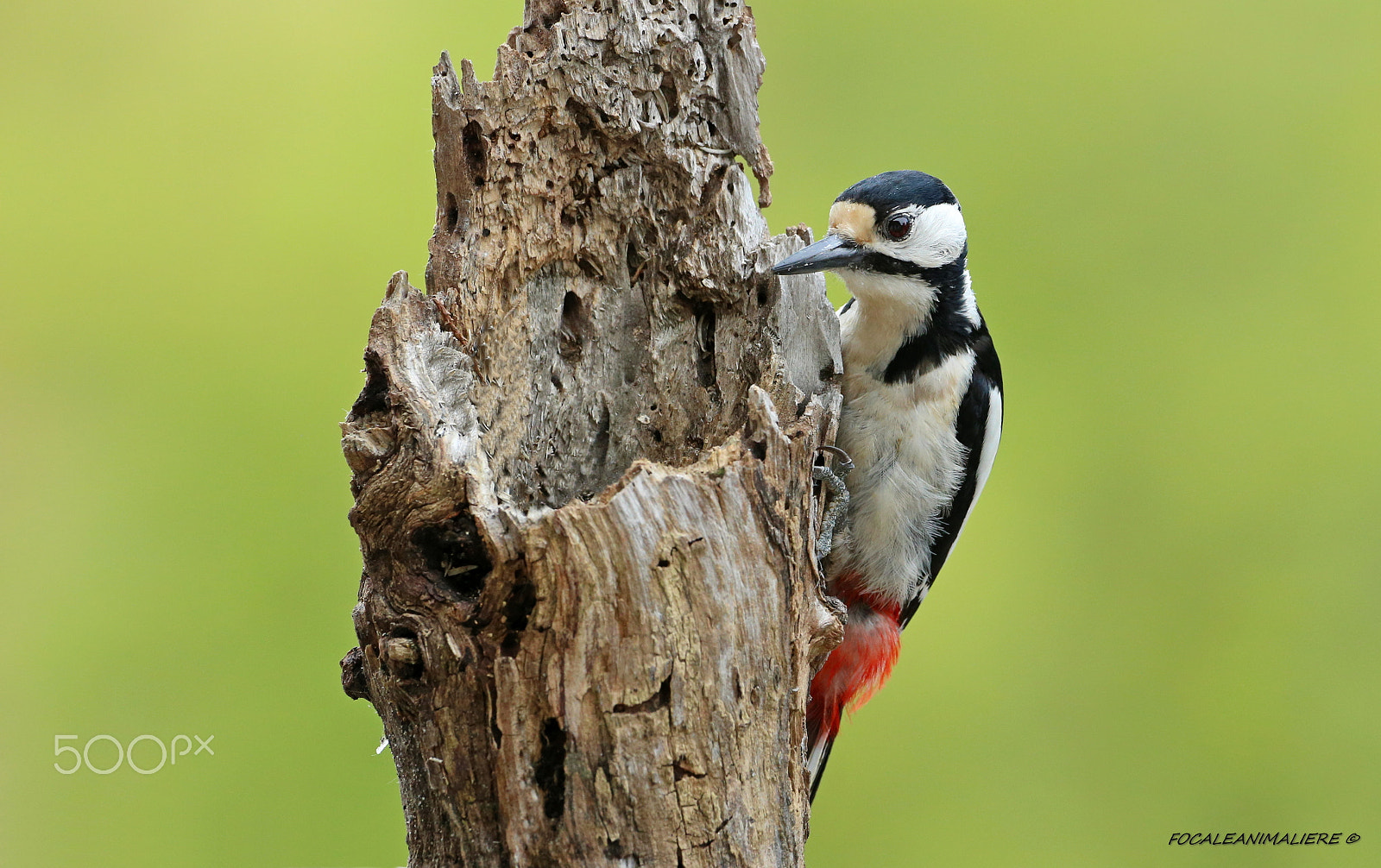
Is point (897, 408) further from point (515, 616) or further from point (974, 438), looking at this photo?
point (515, 616)

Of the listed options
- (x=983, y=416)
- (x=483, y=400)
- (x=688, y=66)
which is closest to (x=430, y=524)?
(x=483, y=400)

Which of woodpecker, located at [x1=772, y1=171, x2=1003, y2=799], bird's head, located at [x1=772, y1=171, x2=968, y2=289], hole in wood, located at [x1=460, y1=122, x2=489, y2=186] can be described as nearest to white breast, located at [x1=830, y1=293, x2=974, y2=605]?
woodpecker, located at [x1=772, y1=171, x2=1003, y2=799]

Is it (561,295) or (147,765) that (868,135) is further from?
(147,765)

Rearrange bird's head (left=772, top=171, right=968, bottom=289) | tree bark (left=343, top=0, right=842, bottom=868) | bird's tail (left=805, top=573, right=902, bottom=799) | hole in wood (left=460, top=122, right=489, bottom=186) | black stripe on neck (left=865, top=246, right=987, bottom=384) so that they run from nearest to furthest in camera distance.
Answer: tree bark (left=343, top=0, right=842, bottom=868) → hole in wood (left=460, top=122, right=489, bottom=186) → bird's head (left=772, top=171, right=968, bottom=289) → black stripe on neck (left=865, top=246, right=987, bottom=384) → bird's tail (left=805, top=573, right=902, bottom=799)

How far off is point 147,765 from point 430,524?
5.04ft

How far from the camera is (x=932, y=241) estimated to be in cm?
155

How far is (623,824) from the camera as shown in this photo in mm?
1158

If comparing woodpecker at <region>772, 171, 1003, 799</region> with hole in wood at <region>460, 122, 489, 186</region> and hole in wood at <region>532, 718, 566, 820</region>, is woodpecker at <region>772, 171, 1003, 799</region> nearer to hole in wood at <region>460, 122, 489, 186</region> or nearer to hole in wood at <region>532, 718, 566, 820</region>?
hole in wood at <region>460, 122, 489, 186</region>

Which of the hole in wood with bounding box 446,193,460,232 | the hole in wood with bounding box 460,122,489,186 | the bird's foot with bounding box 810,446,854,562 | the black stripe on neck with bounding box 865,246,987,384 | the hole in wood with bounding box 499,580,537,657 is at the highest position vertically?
the hole in wood with bounding box 460,122,489,186

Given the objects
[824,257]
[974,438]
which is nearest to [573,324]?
[824,257]

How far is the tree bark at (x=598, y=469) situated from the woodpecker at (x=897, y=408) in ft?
0.46

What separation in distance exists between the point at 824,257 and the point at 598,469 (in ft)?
1.27

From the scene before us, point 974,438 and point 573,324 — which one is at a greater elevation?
point 573,324

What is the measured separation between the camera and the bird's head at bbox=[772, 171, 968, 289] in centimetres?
150
